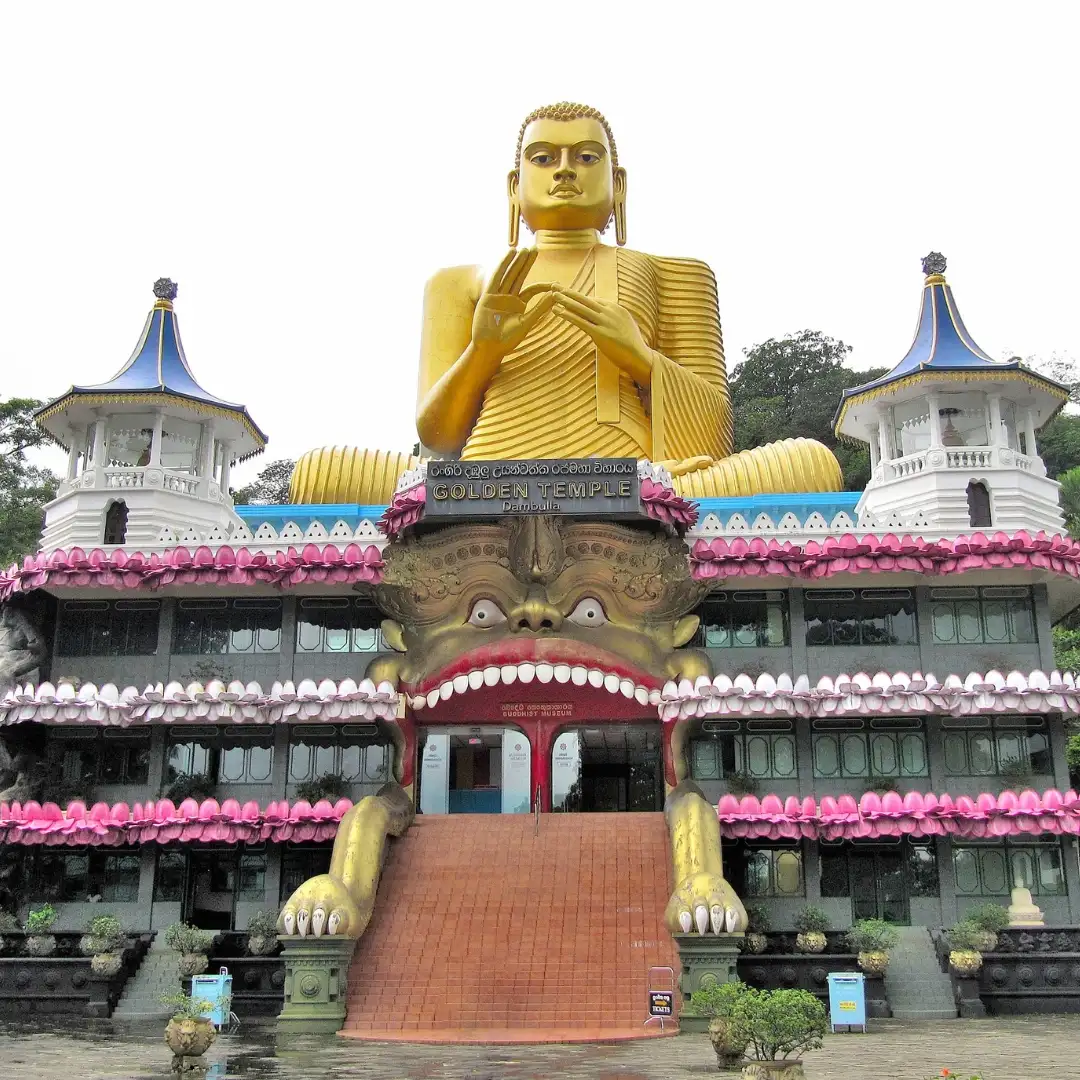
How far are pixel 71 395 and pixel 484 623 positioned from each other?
33.3ft

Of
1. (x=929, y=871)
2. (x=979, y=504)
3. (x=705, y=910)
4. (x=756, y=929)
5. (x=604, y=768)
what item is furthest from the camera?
(x=604, y=768)

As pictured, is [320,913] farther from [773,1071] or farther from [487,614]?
[773,1071]

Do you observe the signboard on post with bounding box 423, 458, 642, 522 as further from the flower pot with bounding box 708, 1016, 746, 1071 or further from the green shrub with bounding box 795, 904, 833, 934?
the flower pot with bounding box 708, 1016, 746, 1071

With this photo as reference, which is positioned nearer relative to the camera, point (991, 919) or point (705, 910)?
point (705, 910)

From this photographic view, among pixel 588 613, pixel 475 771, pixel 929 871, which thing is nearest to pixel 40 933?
pixel 588 613

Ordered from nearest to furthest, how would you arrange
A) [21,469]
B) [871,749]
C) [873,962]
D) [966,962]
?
[873,962] < [966,962] < [871,749] < [21,469]

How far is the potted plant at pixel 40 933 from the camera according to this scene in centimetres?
1980

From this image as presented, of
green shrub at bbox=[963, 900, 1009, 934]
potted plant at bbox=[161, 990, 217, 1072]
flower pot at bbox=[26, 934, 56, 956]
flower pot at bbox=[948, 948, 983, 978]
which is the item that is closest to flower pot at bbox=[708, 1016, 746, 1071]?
potted plant at bbox=[161, 990, 217, 1072]

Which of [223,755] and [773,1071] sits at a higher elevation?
[223,755]

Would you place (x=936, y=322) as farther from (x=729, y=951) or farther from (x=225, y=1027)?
(x=225, y=1027)

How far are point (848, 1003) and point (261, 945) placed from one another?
8.73 metres

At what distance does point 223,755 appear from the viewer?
77.1ft

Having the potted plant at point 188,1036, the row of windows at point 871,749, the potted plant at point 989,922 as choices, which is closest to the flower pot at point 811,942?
the potted plant at point 989,922

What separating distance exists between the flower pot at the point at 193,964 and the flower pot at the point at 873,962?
960cm
